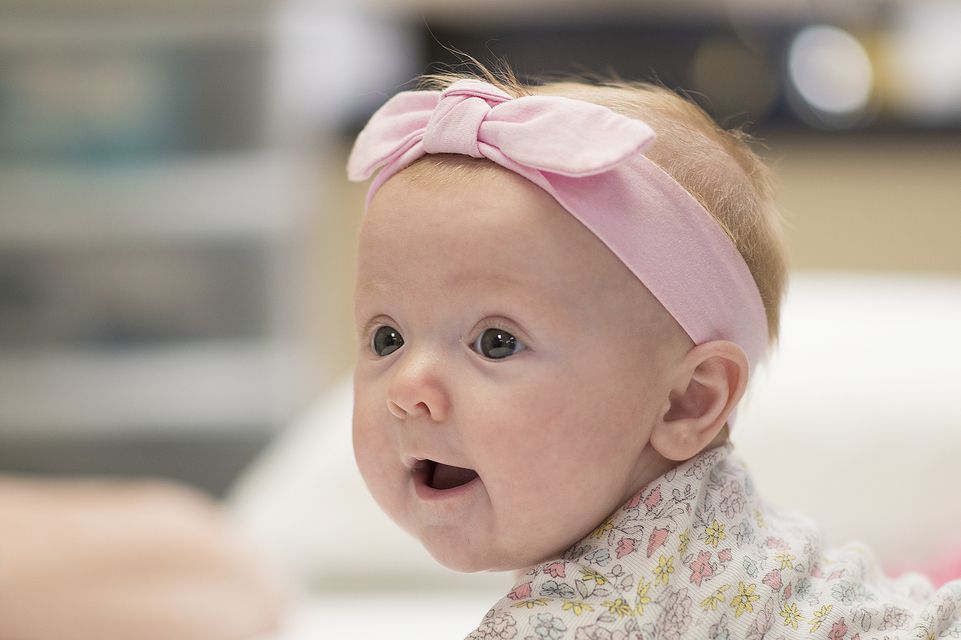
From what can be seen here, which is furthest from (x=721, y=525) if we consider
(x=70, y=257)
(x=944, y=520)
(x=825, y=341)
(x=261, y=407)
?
(x=70, y=257)

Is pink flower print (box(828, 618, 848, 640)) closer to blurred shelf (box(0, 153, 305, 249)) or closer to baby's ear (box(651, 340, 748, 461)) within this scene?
baby's ear (box(651, 340, 748, 461))

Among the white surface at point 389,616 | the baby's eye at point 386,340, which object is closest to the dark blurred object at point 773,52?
the white surface at point 389,616

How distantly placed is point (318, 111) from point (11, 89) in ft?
2.73

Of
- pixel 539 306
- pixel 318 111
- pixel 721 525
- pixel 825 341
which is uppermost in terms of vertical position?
pixel 318 111

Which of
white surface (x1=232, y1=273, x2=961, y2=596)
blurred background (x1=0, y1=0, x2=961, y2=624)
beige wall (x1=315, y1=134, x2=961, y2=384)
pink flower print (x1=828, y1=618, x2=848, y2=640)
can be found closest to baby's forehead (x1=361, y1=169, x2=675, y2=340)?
pink flower print (x1=828, y1=618, x2=848, y2=640)

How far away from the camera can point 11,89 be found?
3271mm

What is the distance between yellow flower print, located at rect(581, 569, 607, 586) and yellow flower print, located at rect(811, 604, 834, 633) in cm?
13

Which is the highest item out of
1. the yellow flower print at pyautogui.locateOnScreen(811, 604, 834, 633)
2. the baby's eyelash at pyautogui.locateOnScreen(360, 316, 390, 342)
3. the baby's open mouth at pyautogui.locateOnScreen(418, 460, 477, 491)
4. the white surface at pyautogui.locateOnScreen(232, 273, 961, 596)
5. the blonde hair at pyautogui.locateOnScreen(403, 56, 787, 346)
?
the white surface at pyautogui.locateOnScreen(232, 273, 961, 596)

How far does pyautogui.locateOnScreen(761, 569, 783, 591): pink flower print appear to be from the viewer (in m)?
0.70

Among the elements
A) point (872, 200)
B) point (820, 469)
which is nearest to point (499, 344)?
point (820, 469)

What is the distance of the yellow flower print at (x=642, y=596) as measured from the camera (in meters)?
0.67

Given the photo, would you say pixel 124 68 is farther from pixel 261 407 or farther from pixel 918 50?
pixel 918 50

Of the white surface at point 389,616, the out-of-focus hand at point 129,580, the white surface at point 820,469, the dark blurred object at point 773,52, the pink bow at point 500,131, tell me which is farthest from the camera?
the dark blurred object at point 773,52

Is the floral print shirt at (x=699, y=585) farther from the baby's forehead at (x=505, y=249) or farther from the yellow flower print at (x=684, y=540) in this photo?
the baby's forehead at (x=505, y=249)
